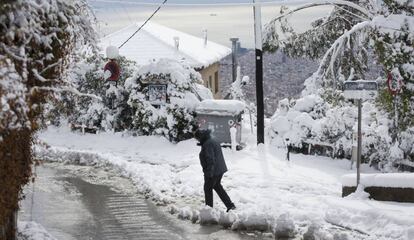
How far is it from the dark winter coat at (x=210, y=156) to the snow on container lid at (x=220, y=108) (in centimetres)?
591

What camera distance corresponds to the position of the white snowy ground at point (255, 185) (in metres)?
8.01

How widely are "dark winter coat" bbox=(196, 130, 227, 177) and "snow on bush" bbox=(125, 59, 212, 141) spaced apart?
275 inches

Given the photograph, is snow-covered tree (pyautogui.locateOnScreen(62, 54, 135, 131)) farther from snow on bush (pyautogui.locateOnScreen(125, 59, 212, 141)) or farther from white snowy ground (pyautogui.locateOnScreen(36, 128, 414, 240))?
snow on bush (pyautogui.locateOnScreen(125, 59, 212, 141))

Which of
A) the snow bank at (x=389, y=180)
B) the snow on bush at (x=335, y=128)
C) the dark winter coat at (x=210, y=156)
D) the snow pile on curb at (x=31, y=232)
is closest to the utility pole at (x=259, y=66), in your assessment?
the snow on bush at (x=335, y=128)

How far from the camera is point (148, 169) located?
12742 mm

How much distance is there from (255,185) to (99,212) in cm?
320

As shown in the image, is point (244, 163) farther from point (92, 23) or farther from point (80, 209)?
point (92, 23)

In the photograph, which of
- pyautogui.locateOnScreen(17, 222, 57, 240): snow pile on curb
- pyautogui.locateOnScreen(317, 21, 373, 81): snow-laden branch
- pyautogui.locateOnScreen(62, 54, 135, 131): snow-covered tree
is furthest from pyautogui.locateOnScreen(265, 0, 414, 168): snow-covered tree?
pyautogui.locateOnScreen(17, 222, 57, 240): snow pile on curb

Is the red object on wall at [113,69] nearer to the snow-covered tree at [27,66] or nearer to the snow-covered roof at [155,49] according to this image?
the snow-covered roof at [155,49]

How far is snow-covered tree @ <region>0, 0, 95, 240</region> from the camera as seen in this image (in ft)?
16.1

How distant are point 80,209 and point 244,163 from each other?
475 cm

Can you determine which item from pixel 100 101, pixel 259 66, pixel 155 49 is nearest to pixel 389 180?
pixel 259 66

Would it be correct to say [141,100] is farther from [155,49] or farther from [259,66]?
[155,49]

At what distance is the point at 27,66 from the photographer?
5812 millimetres
